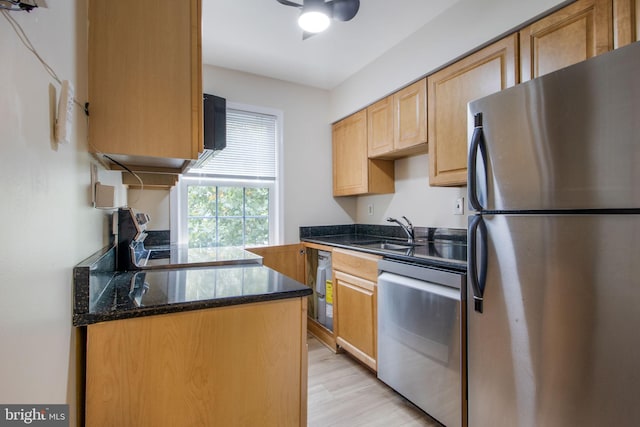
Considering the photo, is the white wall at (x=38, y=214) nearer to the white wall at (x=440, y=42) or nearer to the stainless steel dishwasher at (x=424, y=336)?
the stainless steel dishwasher at (x=424, y=336)

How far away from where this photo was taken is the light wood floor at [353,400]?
69.4 inches

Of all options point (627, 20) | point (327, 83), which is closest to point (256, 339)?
point (627, 20)

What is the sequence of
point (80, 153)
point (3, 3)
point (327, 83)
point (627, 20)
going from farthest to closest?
point (327, 83), point (627, 20), point (80, 153), point (3, 3)

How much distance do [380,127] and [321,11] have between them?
118cm

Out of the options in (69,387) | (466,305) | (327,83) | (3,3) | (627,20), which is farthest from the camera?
(327,83)

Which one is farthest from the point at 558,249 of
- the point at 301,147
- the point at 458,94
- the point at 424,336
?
the point at 301,147

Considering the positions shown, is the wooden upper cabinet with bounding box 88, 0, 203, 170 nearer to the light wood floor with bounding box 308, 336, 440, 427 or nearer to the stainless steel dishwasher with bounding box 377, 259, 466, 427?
the stainless steel dishwasher with bounding box 377, 259, 466, 427

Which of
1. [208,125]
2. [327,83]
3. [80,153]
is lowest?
[80,153]

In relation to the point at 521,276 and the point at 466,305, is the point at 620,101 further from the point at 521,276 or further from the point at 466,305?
the point at 466,305

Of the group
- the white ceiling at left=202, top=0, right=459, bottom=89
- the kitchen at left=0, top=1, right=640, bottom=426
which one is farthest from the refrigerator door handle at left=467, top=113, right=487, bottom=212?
the white ceiling at left=202, top=0, right=459, bottom=89

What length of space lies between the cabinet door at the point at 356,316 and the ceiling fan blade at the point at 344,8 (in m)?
1.72

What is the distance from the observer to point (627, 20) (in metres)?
1.22

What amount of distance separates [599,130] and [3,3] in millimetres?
1580

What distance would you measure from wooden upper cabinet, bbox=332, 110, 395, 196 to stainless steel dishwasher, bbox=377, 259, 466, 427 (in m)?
1.04
